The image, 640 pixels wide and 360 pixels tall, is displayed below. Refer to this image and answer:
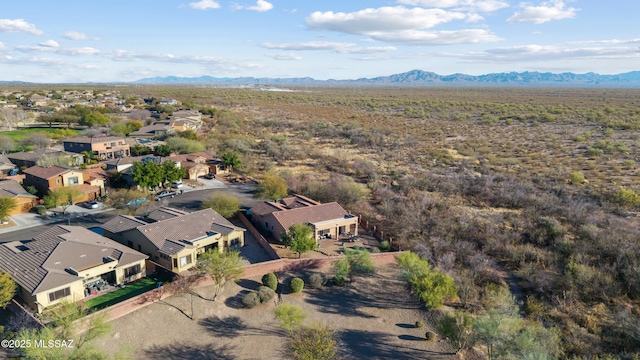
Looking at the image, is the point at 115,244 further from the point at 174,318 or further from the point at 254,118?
the point at 254,118

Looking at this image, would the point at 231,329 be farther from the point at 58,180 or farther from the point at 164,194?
the point at 58,180

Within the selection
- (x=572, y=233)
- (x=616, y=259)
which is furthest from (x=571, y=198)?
(x=616, y=259)

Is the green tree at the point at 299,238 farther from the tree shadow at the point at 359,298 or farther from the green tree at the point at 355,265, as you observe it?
the tree shadow at the point at 359,298

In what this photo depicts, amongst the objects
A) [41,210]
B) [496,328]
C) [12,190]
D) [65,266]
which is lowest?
[496,328]

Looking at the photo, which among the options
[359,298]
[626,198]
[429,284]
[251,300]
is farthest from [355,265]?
[626,198]

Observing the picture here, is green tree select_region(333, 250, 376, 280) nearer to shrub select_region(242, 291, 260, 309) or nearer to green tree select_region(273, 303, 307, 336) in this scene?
shrub select_region(242, 291, 260, 309)

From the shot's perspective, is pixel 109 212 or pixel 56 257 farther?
pixel 109 212
